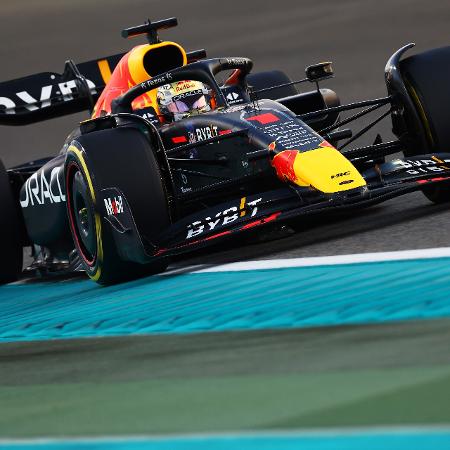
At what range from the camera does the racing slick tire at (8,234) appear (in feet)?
26.1

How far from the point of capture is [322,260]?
221 inches

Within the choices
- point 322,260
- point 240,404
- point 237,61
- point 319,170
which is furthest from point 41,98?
point 240,404

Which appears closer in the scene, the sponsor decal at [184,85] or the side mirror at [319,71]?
the side mirror at [319,71]

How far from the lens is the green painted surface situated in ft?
8.87

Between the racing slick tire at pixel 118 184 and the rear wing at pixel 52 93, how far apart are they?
8.96 feet

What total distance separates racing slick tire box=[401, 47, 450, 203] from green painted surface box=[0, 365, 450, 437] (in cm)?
365

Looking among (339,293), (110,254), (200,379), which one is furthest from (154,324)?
(110,254)

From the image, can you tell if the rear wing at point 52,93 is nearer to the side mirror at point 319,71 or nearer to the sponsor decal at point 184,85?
the sponsor decal at point 184,85

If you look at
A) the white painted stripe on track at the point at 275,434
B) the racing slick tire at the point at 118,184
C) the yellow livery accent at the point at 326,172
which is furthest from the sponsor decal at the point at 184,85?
the white painted stripe on track at the point at 275,434

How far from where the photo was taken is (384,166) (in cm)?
642

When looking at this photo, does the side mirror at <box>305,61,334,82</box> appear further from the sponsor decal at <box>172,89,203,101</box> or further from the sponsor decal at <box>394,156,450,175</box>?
the sponsor decal at <box>394,156,450,175</box>

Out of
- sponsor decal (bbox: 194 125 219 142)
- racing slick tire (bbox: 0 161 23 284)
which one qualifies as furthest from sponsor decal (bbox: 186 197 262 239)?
racing slick tire (bbox: 0 161 23 284)

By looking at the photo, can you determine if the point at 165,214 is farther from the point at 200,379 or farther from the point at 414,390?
the point at 414,390

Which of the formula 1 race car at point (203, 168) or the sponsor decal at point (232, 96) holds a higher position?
the sponsor decal at point (232, 96)
